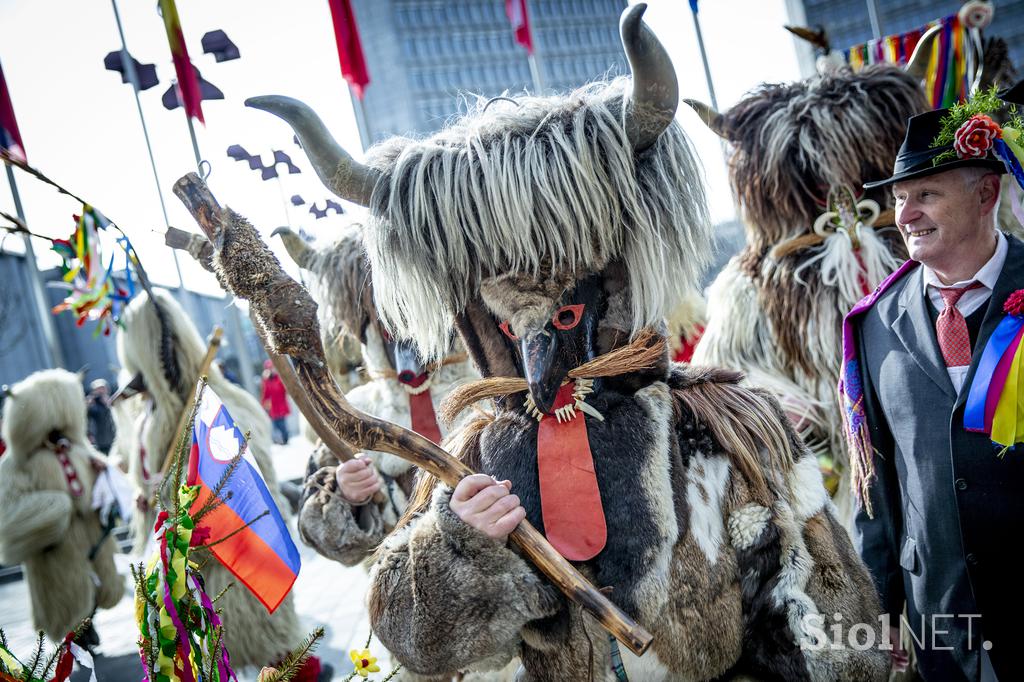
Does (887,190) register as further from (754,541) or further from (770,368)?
(754,541)

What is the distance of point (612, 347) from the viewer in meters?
1.52

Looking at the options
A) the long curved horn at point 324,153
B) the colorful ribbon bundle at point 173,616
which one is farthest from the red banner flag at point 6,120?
the colorful ribbon bundle at point 173,616

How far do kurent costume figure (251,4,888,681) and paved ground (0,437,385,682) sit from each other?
262 cm

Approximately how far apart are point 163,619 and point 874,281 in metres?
2.23

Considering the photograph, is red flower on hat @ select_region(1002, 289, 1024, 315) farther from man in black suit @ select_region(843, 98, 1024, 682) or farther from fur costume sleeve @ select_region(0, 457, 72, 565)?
fur costume sleeve @ select_region(0, 457, 72, 565)

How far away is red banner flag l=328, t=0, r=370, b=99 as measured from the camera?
19.5 ft

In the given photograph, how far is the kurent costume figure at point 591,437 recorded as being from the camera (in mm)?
1414

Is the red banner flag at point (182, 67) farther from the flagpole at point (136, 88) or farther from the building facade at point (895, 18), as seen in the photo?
the building facade at point (895, 18)

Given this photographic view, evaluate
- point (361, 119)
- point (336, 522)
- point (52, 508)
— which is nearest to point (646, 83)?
point (336, 522)

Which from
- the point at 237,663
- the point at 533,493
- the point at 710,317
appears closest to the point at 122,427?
the point at 237,663

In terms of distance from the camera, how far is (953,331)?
1.86m

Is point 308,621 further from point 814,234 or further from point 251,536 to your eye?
point 814,234

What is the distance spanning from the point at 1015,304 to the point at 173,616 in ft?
6.04

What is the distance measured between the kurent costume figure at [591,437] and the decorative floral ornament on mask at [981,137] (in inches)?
28.5
